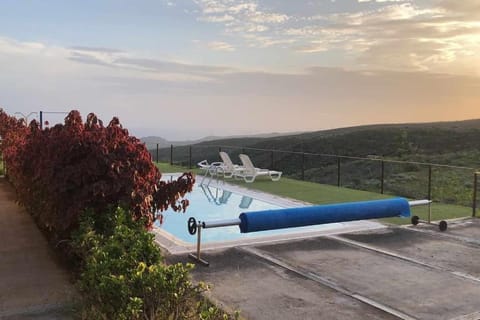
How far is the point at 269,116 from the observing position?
968 inches

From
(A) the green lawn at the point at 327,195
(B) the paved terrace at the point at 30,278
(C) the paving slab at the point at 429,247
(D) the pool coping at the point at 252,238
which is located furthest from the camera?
(A) the green lawn at the point at 327,195

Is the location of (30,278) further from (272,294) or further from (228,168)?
(228,168)

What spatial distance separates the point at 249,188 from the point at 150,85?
1020cm

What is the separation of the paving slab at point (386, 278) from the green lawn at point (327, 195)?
2.47 m

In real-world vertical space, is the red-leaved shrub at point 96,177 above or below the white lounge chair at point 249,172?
above

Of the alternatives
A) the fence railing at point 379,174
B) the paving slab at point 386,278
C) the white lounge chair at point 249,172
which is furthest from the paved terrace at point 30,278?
the white lounge chair at point 249,172

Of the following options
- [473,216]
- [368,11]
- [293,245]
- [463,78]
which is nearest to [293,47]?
[368,11]

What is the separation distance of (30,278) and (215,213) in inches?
208

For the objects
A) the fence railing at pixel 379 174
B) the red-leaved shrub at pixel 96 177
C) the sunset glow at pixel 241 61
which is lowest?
the fence railing at pixel 379 174

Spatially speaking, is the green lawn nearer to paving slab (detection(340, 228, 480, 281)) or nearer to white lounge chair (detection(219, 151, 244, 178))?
white lounge chair (detection(219, 151, 244, 178))

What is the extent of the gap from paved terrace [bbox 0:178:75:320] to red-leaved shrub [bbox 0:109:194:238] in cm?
42

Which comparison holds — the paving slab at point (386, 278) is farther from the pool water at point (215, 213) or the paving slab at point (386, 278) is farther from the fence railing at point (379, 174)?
the fence railing at point (379, 174)

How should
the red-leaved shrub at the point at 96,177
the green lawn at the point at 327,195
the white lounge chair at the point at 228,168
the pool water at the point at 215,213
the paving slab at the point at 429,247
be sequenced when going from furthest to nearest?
1. the white lounge chair at the point at 228,168
2. the green lawn at the point at 327,195
3. the pool water at the point at 215,213
4. the paving slab at the point at 429,247
5. the red-leaved shrub at the point at 96,177

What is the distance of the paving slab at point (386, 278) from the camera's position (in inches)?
175
